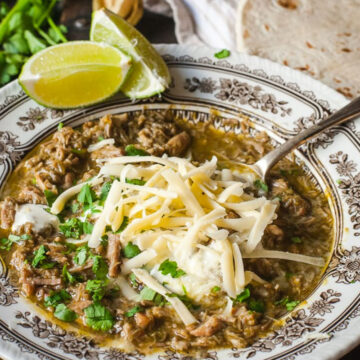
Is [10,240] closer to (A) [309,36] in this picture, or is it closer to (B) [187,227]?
(B) [187,227]

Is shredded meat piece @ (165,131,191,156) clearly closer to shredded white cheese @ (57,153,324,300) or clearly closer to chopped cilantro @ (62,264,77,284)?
shredded white cheese @ (57,153,324,300)

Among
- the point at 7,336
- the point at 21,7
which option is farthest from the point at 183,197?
the point at 21,7

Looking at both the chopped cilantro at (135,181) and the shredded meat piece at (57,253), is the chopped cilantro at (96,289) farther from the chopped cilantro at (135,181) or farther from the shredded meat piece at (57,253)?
the chopped cilantro at (135,181)

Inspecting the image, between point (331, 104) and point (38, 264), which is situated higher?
point (331, 104)

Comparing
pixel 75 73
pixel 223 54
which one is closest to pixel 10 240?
pixel 75 73

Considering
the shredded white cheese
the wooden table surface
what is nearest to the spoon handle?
the shredded white cheese

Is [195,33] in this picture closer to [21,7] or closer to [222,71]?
[222,71]
